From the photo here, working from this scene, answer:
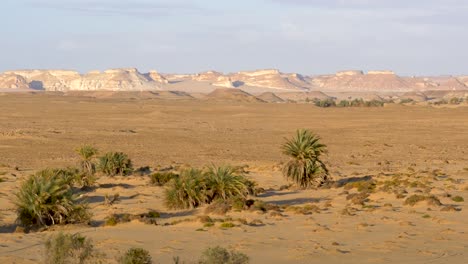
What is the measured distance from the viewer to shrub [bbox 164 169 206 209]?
73.3 ft

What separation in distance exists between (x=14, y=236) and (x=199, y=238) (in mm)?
4107

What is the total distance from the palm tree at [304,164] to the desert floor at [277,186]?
0.57m

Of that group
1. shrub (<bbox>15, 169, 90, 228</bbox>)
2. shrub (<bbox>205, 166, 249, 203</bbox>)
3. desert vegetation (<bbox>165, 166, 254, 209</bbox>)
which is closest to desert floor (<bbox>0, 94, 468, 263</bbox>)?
shrub (<bbox>15, 169, 90, 228</bbox>)

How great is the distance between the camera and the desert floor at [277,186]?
1590cm

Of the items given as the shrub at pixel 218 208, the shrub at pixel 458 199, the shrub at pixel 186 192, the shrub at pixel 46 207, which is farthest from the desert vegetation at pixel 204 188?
the shrub at pixel 458 199

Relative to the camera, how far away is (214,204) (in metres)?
21.1

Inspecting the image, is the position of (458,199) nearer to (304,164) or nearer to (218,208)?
(304,164)

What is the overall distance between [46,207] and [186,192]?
4779mm

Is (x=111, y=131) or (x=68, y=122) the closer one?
(x=111, y=131)

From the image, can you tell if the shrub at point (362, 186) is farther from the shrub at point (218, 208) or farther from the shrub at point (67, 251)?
the shrub at point (67, 251)

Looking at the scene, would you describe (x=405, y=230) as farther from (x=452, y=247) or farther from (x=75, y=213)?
(x=75, y=213)

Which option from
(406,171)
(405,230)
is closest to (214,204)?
(405,230)

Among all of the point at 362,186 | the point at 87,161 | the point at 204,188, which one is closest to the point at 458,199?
the point at 362,186

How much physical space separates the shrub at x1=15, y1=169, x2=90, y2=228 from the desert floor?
502 millimetres
